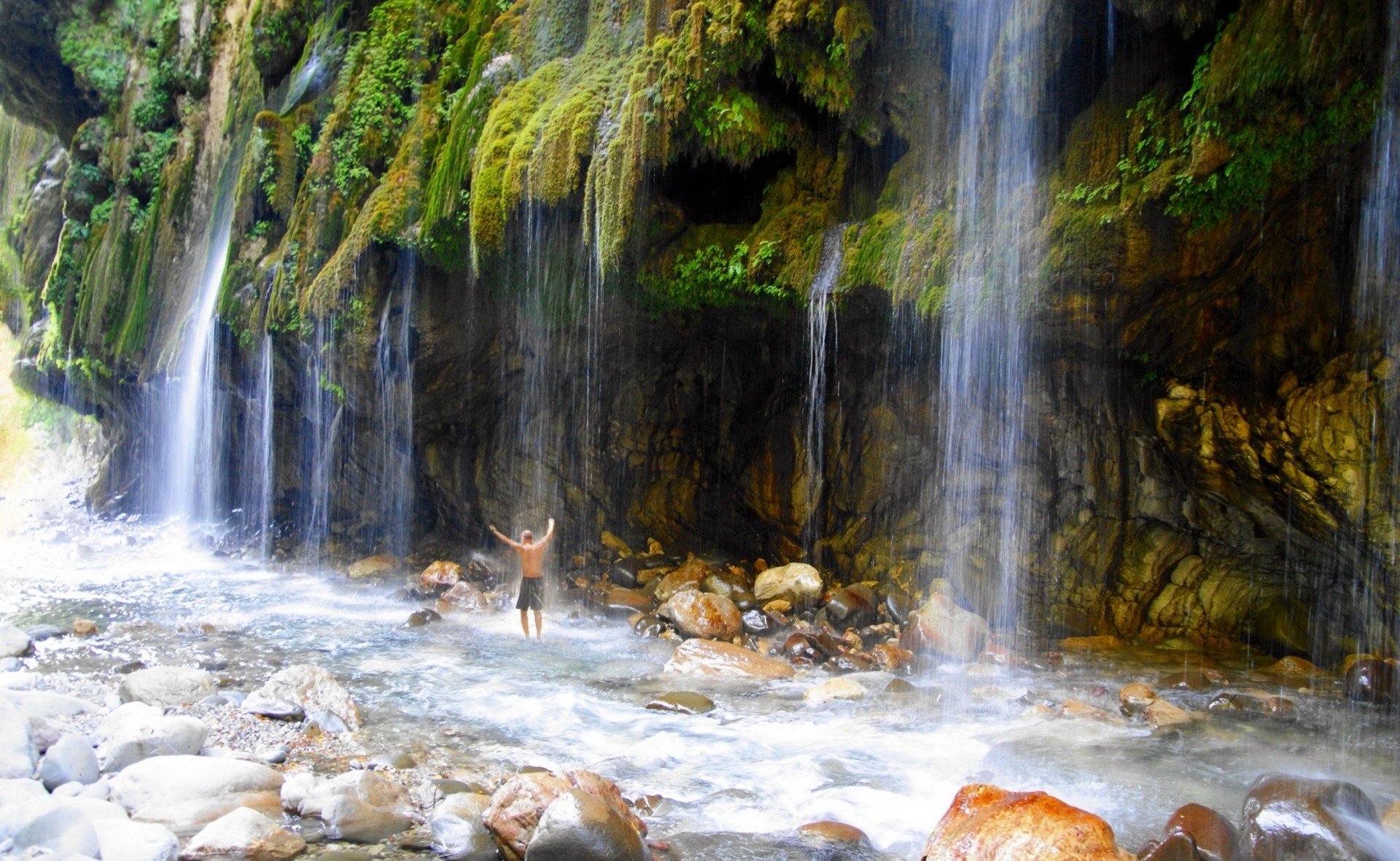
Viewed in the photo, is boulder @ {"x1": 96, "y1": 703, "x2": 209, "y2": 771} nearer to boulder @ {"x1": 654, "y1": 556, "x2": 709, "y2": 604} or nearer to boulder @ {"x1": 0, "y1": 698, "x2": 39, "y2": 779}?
boulder @ {"x1": 0, "y1": 698, "x2": 39, "y2": 779}

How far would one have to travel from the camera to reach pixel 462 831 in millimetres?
4957

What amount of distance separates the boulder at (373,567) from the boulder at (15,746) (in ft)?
26.7

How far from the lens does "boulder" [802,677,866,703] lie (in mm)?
7734

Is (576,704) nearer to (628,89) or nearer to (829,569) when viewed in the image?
(829,569)

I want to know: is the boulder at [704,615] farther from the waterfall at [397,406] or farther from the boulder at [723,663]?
the waterfall at [397,406]

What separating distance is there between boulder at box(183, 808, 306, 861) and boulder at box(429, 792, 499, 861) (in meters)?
0.76

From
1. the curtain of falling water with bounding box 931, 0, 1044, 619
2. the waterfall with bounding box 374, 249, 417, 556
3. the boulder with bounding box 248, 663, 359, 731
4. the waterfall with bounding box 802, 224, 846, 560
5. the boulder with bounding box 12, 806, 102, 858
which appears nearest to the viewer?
the boulder with bounding box 12, 806, 102, 858

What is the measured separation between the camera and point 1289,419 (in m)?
7.63

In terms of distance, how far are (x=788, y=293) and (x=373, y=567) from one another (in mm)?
8757

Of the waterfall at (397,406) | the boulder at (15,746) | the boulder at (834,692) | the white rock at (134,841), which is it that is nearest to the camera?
the white rock at (134,841)

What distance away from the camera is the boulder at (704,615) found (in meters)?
9.66

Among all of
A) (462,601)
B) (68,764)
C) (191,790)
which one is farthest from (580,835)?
(462,601)

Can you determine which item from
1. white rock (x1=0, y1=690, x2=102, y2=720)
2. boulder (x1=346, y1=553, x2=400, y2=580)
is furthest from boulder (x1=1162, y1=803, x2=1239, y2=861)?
boulder (x1=346, y1=553, x2=400, y2=580)

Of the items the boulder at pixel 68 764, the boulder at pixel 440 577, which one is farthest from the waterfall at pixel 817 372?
the boulder at pixel 68 764
